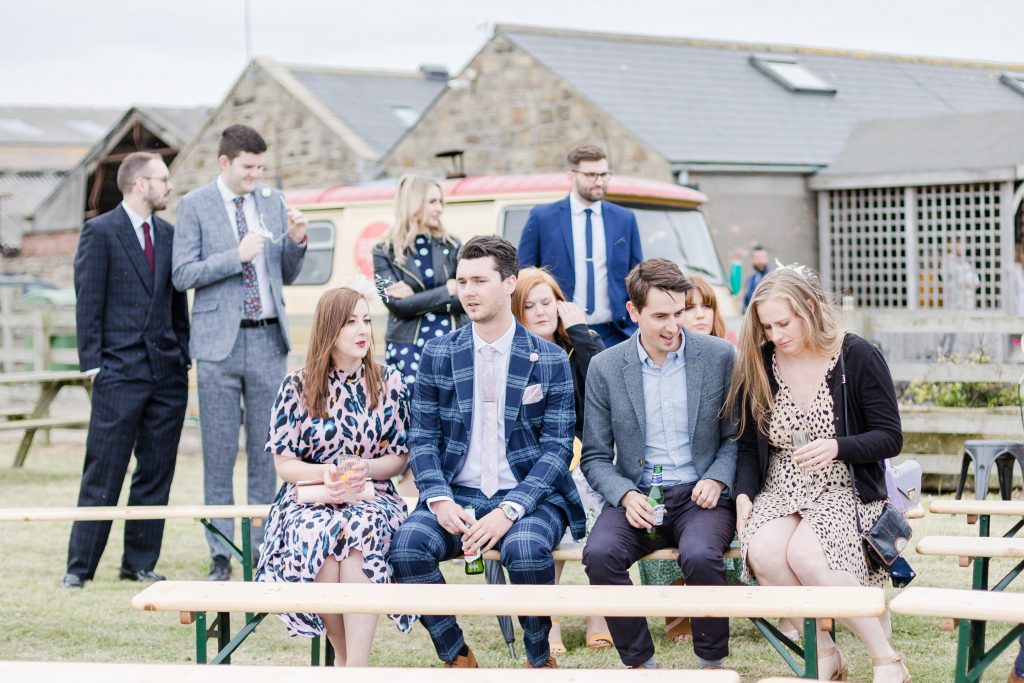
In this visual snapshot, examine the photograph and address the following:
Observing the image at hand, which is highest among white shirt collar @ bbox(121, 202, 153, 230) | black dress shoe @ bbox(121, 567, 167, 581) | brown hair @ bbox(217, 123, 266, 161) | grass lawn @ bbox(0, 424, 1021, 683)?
brown hair @ bbox(217, 123, 266, 161)

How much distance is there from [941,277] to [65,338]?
1213cm

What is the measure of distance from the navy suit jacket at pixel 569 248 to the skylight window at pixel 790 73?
576 inches

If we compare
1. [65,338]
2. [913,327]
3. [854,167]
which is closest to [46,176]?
[65,338]

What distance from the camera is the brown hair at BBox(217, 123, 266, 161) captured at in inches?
269

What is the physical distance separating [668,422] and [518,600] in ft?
4.45

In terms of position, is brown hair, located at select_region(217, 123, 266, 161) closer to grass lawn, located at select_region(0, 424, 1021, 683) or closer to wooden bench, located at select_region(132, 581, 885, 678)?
grass lawn, located at select_region(0, 424, 1021, 683)

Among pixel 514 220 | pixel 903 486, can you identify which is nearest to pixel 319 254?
pixel 514 220

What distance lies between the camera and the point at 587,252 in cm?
698

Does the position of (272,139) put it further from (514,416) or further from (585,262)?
(514,416)

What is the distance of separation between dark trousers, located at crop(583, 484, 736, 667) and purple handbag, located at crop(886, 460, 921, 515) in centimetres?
60

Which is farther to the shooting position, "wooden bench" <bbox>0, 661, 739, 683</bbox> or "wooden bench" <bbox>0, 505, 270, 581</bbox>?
"wooden bench" <bbox>0, 505, 270, 581</bbox>

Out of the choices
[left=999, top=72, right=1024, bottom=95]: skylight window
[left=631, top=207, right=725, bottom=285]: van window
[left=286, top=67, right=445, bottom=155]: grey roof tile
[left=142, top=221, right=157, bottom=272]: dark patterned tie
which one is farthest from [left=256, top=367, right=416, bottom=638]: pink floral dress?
[left=999, top=72, right=1024, bottom=95]: skylight window

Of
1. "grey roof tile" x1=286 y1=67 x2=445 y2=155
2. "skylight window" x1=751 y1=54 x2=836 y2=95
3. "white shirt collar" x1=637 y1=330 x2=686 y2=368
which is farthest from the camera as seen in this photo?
"grey roof tile" x1=286 y1=67 x2=445 y2=155

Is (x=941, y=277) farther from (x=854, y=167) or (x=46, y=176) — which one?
(x=46, y=176)
